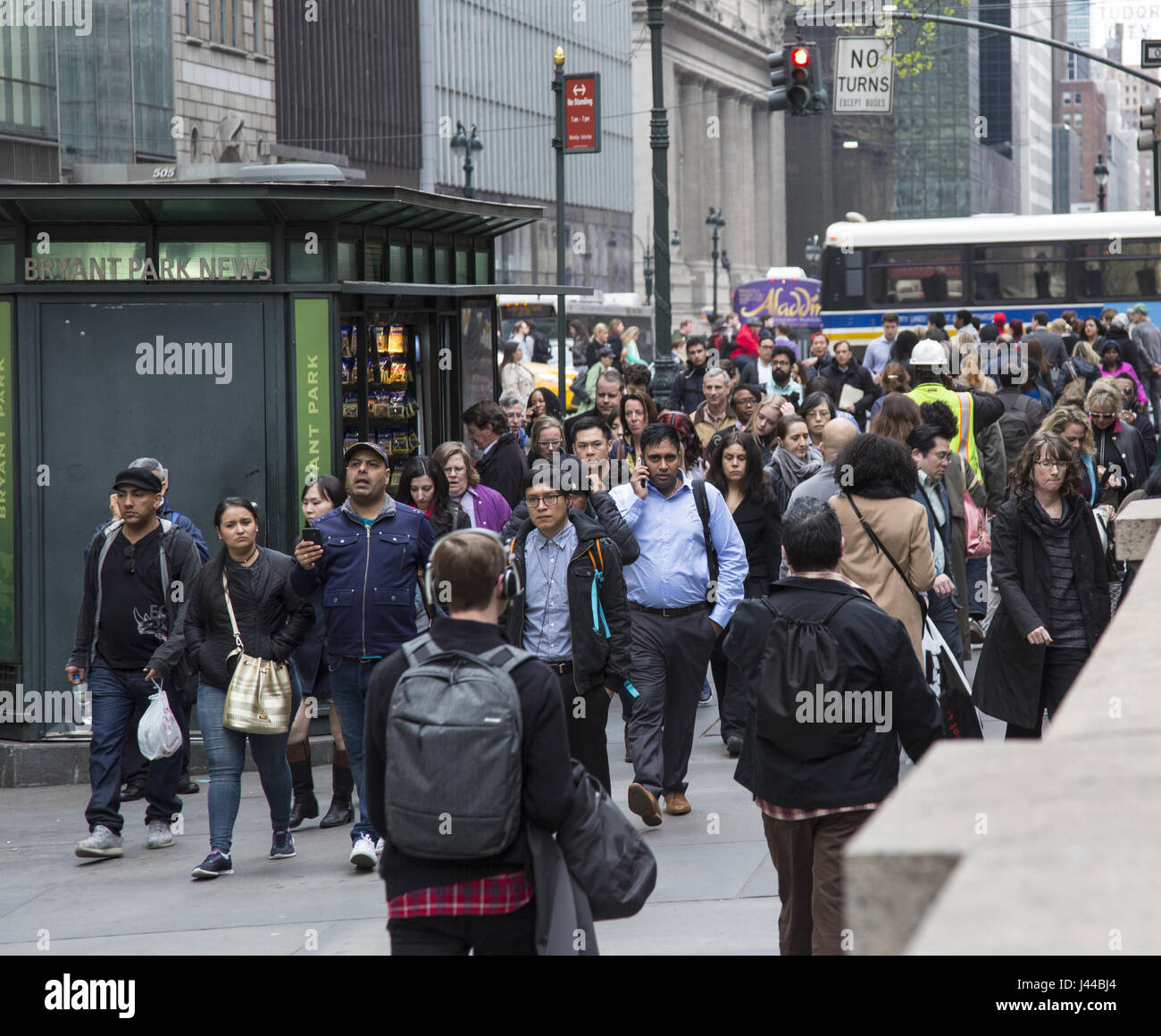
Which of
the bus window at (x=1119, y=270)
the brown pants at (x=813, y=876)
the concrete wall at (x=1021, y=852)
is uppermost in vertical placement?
the bus window at (x=1119, y=270)

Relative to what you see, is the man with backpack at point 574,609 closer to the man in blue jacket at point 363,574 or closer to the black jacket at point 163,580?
the man in blue jacket at point 363,574

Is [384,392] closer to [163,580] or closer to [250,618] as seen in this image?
[163,580]

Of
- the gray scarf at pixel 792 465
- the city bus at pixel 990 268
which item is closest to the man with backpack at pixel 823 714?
the gray scarf at pixel 792 465

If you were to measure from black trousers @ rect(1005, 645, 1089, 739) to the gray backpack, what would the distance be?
3.75m

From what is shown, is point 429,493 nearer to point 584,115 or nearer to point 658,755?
point 658,755

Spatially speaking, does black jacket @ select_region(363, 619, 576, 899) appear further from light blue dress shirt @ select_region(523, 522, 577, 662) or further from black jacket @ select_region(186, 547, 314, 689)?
black jacket @ select_region(186, 547, 314, 689)

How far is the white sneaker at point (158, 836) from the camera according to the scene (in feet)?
27.0

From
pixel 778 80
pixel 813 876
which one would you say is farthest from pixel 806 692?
pixel 778 80

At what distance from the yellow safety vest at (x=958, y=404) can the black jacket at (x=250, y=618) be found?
4.64 meters

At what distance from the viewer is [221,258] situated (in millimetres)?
9688

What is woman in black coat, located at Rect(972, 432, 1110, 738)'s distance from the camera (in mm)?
7082

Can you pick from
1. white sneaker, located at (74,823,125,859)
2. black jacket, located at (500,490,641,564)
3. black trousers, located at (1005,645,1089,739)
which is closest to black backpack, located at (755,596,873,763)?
black jacket, located at (500,490,641,564)

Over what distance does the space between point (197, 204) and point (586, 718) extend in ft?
13.5

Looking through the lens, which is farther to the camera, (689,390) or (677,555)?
(689,390)
